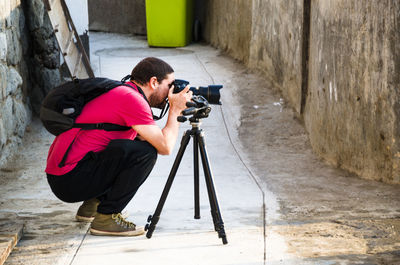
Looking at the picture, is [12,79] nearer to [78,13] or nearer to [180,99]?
[78,13]

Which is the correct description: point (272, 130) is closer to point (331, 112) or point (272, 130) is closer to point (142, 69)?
point (331, 112)

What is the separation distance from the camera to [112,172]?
3.46 metres

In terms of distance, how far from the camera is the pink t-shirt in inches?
131

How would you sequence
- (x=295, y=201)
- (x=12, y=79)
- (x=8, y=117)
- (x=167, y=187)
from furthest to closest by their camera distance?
(x=12, y=79)
(x=8, y=117)
(x=295, y=201)
(x=167, y=187)

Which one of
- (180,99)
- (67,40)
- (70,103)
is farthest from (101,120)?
(67,40)

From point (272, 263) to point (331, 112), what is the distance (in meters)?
2.19

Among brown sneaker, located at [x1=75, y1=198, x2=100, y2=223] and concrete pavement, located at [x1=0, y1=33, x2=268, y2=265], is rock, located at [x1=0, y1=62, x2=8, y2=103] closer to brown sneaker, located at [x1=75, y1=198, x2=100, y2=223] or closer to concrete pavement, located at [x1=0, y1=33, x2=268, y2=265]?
concrete pavement, located at [x1=0, y1=33, x2=268, y2=265]

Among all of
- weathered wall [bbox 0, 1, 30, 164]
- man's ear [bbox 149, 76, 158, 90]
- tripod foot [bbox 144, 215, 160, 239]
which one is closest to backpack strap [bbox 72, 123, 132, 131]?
man's ear [bbox 149, 76, 158, 90]

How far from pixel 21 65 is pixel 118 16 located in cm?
640

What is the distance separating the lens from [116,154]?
341 cm

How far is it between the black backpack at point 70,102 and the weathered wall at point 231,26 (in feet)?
16.3

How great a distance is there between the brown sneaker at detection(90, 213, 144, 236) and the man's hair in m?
0.76

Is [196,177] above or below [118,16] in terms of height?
below

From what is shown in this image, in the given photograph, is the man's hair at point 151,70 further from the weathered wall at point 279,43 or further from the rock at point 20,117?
the weathered wall at point 279,43
